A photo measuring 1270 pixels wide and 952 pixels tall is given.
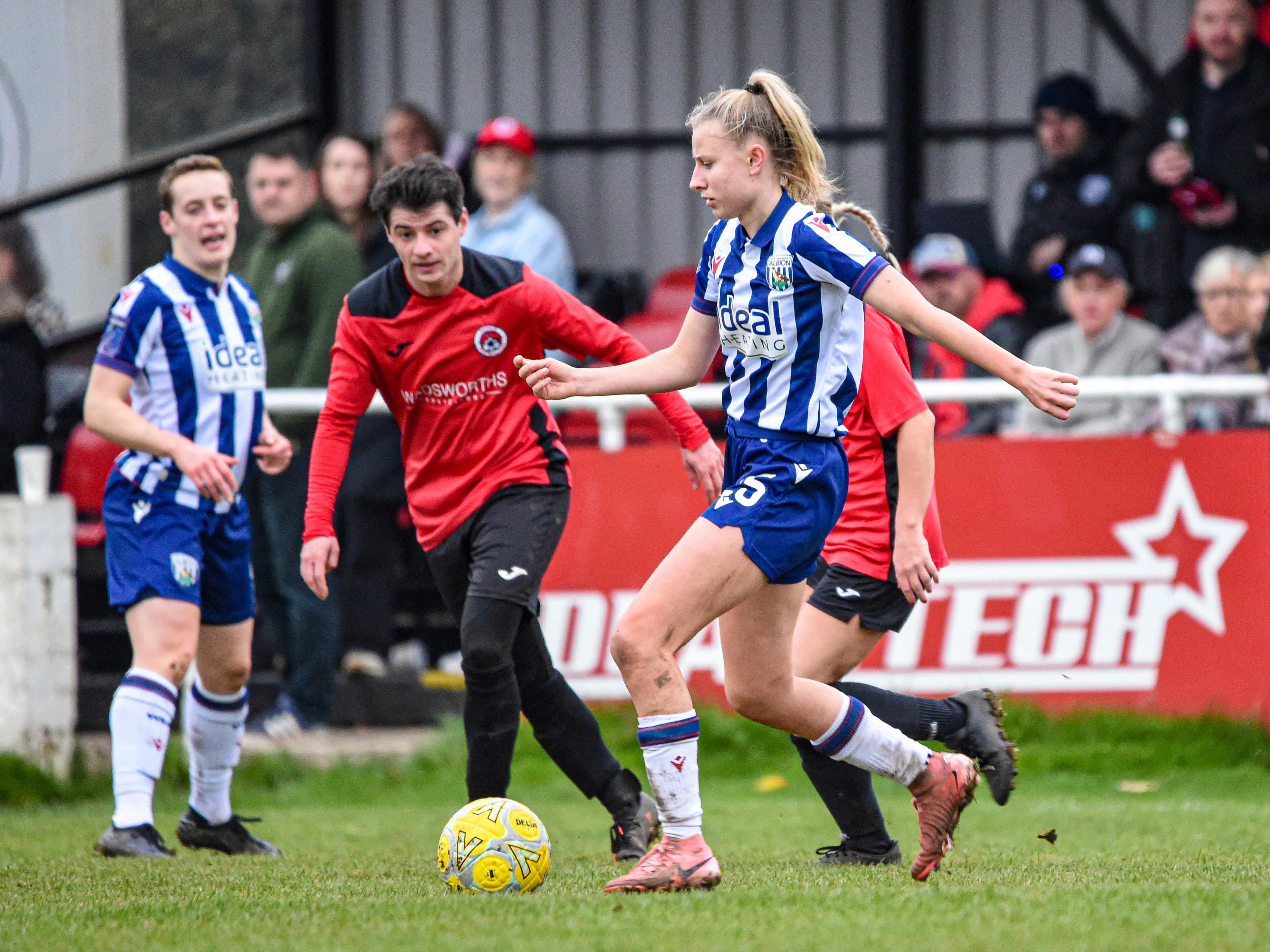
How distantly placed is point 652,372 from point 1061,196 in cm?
630

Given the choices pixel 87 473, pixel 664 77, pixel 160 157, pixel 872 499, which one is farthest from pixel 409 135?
pixel 872 499

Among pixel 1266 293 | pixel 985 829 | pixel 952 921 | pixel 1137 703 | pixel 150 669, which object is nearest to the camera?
pixel 952 921

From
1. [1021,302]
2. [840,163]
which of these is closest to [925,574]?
[1021,302]

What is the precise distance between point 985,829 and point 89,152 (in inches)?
342

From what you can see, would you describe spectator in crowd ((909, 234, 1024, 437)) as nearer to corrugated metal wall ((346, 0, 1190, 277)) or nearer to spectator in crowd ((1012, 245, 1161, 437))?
spectator in crowd ((1012, 245, 1161, 437))

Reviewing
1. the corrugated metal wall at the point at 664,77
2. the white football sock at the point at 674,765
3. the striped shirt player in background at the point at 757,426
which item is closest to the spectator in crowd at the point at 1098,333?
the corrugated metal wall at the point at 664,77

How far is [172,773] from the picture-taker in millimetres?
8148

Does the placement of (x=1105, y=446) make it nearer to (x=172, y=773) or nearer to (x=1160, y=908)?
(x=1160, y=908)

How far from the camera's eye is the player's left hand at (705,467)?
538 cm

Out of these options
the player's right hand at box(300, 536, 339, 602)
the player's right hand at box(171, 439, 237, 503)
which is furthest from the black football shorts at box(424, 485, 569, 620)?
the player's right hand at box(171, 439, 237, 503)

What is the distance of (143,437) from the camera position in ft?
19.0

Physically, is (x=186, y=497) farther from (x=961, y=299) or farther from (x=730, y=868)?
(x=961, y=299)

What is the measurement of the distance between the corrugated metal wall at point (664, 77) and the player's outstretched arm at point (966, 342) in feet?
26.3

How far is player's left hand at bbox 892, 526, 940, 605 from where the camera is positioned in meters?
4.82
